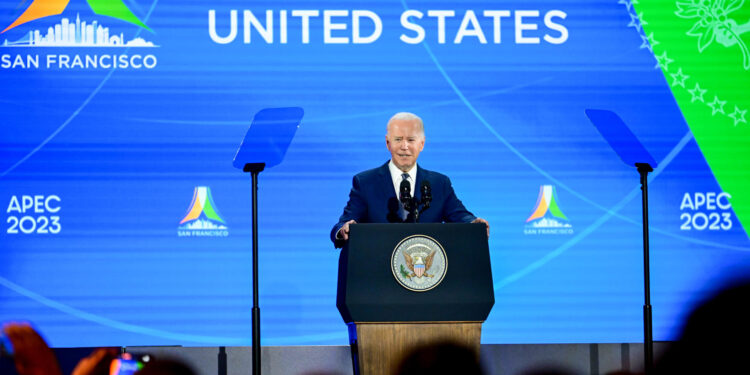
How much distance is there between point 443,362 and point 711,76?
194 inches

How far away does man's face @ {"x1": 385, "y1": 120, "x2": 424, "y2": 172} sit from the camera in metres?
4.37

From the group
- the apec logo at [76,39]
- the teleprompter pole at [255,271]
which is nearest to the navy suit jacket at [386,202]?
the teleprompter pole at [255,271]

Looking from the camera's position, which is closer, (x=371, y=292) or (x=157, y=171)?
(x=371, y=292)

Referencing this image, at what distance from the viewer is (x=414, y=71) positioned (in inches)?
215

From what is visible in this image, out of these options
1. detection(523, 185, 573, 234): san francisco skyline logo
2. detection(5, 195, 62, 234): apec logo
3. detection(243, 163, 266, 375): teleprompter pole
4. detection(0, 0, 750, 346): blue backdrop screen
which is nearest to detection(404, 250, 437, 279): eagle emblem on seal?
detection(243, 163, 266, 375): teleprompter pole

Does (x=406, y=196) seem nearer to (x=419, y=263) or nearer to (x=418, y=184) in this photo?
(x=419, y=263)

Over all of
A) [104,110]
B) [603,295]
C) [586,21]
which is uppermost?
[586,21]

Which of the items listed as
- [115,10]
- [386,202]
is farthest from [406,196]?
[115,10]

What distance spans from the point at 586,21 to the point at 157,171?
289cm

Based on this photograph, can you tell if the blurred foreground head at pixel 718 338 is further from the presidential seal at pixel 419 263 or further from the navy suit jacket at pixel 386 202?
the navy suit jacket at pixel 386 202

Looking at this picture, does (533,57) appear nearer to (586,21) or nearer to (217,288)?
(586,21)

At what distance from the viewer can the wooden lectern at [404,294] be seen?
11.7 ft

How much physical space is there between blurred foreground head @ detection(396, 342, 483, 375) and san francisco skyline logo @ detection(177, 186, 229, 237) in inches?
164

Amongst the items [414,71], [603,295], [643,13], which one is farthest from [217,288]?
[643,13]
